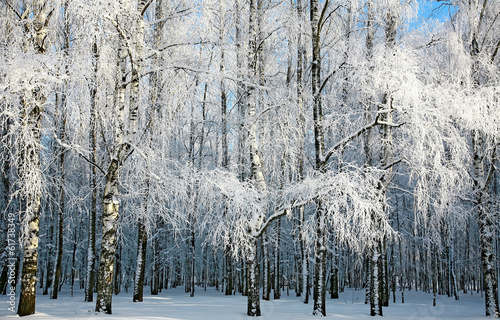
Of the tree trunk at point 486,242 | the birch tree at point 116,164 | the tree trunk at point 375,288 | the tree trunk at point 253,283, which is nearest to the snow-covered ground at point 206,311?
the tree trunk at point 253,283

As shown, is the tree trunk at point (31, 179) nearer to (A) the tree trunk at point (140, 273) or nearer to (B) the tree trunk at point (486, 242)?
(A) the tree trunk at point (140, 273)

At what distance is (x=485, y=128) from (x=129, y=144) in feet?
28.1

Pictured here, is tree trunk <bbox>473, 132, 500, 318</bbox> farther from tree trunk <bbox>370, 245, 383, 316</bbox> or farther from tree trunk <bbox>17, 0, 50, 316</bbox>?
tree trunk <bbox>17, 0, 50, 316</bbox>

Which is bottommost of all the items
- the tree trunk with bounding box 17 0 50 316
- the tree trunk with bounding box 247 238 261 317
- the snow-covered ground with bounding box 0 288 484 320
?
the snow-covered ground with bounding box 0 288 484 320

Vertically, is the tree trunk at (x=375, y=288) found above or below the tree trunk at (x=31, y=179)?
below

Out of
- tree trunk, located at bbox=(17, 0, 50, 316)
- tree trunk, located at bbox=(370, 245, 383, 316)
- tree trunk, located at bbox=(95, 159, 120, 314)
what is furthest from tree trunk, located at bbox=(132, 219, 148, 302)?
tree trunk, located at bbox=(370, 245, 383, 316)

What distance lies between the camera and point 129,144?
27.9 feet

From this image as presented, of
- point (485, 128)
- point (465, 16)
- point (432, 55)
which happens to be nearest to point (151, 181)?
point (485, 128)

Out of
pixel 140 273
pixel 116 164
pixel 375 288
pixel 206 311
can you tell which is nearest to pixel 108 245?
pixel 116 164

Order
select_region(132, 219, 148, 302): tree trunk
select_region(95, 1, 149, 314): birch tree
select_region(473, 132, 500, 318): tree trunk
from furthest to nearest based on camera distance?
select_region(132, 219, 148, 302): tree trunk
select_region(473, 132, 500, 318): tree trunk
select_region(95, 1, 149, 314): birch tree

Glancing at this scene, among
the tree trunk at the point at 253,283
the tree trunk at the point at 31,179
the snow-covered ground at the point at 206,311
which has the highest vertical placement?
the tree trunk at the point at 31,179

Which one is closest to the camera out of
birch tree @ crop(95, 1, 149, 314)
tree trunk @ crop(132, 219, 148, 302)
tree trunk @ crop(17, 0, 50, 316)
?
tree trunk @ crop(17, 0, 50, 316)

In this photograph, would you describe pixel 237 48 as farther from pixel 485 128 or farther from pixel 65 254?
pixel 65 254

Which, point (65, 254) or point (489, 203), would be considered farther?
point (65, 254)
